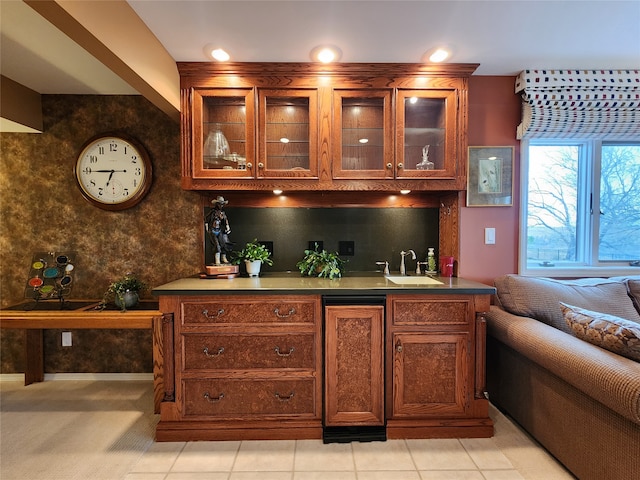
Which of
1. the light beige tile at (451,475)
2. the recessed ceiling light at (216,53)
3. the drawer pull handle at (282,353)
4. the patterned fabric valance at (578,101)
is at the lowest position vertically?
the light beige tile at (451,475)

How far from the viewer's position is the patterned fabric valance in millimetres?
2109

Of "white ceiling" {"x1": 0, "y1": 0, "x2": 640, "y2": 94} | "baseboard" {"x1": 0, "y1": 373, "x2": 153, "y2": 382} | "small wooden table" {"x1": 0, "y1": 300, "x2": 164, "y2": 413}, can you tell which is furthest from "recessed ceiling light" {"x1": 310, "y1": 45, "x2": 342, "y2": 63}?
"baseboard" {"x1": 0, "y1": 373, "x2": 153, "y2": 382}

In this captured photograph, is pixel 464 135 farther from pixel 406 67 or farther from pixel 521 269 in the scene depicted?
pixel 521 269

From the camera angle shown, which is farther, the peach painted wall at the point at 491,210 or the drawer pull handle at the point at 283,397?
the peach painted wall at the point at 491,210

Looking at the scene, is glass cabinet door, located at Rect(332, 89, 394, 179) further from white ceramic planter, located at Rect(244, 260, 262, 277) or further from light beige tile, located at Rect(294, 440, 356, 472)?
light beige tile, located at Rect(294, 440, 356, 472)

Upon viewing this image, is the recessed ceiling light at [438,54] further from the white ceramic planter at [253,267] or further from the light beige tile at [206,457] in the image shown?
the light beige tile at [206,457]

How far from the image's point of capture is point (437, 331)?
181cm

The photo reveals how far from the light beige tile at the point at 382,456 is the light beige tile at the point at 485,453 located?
356 mm

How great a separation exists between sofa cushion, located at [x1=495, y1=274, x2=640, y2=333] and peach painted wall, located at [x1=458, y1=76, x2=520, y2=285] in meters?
0.25

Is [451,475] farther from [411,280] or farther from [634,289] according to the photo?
[634,289]

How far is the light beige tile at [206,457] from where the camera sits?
1604 mm

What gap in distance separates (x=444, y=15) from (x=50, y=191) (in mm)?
3107

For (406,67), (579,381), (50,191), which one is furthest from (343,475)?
(50,191)

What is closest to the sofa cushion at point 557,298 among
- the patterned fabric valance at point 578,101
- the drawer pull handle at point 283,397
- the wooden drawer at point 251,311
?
the patterned fabric valance at point 578,101
